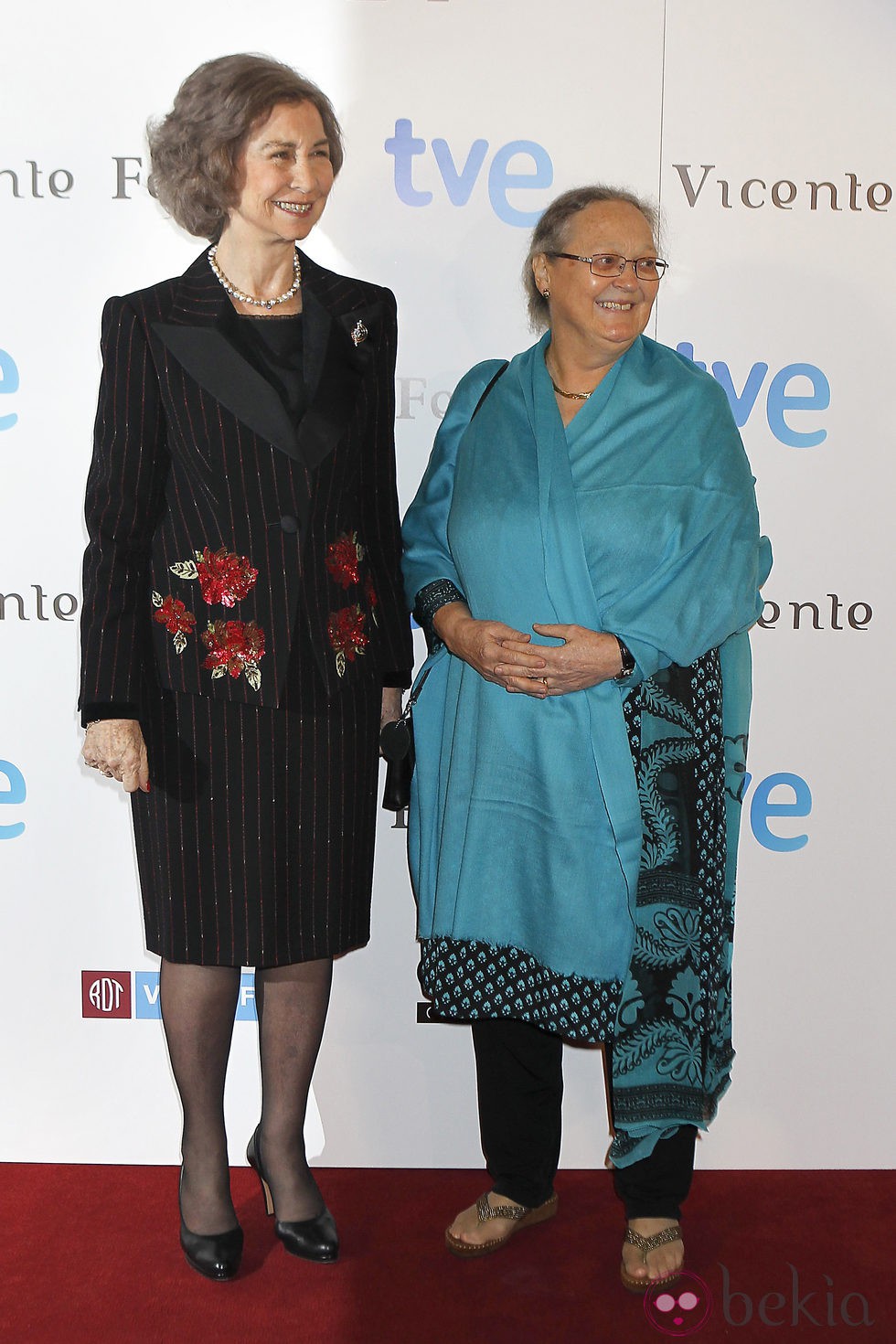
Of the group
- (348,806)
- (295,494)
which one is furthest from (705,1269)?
(295,494)

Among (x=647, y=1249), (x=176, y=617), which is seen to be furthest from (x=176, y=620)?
(x=647, y=1249)

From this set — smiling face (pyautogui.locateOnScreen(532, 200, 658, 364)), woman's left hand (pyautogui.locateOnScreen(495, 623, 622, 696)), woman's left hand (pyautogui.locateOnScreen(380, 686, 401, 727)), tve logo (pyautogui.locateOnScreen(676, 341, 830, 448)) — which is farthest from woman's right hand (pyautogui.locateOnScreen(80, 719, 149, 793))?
tve logo (pyautogui.locateOnScreen(676, 341, 830, 448))

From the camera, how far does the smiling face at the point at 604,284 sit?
186cm

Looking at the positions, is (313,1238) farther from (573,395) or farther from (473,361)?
(473,361)

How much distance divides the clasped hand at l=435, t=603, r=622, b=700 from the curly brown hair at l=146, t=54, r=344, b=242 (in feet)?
2.59

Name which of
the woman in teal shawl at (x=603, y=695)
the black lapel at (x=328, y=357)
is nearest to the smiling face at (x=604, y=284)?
the woman in teal shawl at (x=603, y=695)

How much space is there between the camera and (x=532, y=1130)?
210 cm

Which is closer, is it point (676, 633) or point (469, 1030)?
point (676, 633)

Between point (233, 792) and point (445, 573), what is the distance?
505mm

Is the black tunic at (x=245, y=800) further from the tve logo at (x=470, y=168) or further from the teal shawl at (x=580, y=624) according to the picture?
the tve logo at (x=470, y=168)

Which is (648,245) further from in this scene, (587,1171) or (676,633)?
(587,1171)

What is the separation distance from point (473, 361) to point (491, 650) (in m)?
0.73

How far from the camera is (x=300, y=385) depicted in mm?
1900

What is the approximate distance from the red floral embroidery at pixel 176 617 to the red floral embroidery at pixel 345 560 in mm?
234
